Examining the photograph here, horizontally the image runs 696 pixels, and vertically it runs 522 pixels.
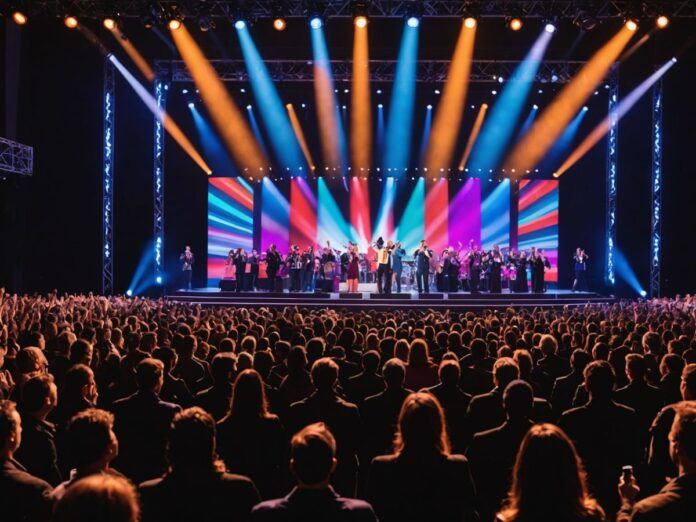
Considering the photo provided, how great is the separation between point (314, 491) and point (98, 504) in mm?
888

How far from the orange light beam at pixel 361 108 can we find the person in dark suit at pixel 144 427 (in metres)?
17.5

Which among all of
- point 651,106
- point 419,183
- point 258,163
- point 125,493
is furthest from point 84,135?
point 125,493

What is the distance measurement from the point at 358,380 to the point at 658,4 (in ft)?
41.1

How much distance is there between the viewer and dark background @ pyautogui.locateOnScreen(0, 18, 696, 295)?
20.5 meters

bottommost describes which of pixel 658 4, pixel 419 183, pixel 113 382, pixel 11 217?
pixel 113 382

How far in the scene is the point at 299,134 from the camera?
25109mm

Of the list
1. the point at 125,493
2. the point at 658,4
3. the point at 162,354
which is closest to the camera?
the point at 125,493

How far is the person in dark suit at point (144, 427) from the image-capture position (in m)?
4.31

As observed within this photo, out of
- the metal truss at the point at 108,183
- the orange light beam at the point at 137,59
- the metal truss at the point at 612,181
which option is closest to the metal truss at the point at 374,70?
the orange light beam at the point at 137,59

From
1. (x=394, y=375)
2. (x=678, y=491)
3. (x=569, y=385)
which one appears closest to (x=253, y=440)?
(x=394, y=375)

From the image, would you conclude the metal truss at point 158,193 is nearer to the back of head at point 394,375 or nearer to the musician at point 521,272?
the musician at point 521,272

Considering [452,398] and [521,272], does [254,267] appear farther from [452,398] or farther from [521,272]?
[452,398]

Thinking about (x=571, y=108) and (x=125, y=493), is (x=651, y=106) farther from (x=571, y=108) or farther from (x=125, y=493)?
(x=125, y=493)

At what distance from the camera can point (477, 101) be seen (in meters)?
24.0
